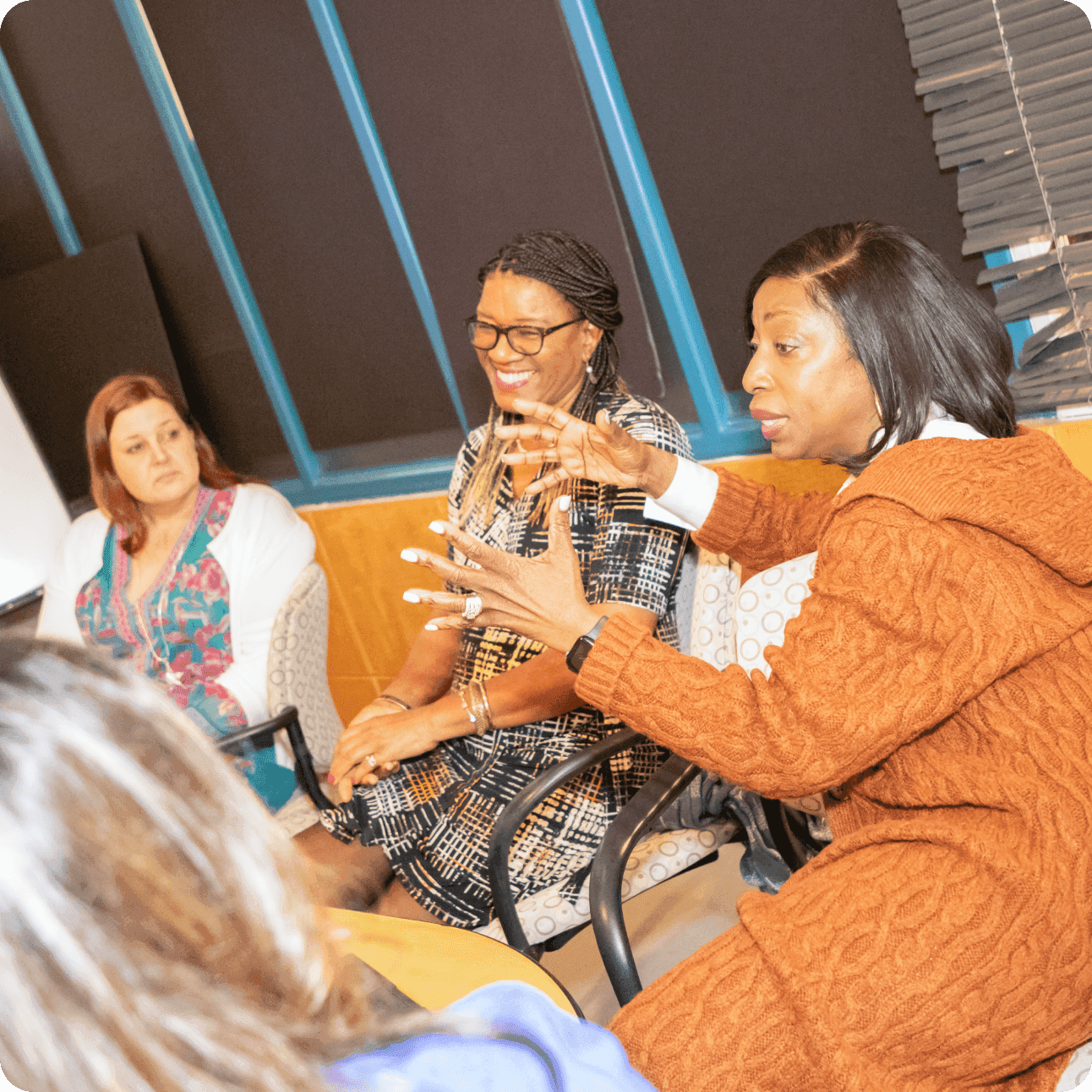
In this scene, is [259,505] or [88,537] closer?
[259,505]

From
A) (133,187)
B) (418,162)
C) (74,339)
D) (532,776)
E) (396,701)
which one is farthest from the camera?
(74,339)

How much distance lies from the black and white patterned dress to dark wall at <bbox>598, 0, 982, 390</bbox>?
0.91 m

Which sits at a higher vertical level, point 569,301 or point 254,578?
point 569,301

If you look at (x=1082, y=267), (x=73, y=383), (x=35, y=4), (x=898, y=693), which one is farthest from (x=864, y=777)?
(x=35, y=4)

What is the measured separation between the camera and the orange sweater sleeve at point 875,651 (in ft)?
3.87

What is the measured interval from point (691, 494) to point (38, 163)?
3.84 m

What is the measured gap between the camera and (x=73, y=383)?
14.4 feet

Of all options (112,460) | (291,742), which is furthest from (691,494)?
(112,460)

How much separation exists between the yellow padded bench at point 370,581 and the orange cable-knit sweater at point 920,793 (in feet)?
7.91

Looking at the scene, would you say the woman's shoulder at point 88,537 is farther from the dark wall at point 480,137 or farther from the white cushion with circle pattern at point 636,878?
the white cushion with circle pattern at point 636,878

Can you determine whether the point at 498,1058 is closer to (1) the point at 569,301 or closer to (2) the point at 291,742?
(1) the point at 569,301

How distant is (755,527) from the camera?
189 centimetres

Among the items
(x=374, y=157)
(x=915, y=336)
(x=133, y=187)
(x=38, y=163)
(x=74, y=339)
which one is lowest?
(x=915, y=336)

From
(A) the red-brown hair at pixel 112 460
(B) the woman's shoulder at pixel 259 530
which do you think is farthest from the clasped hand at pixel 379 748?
(A) the red-brown hair at pixel 112 460
